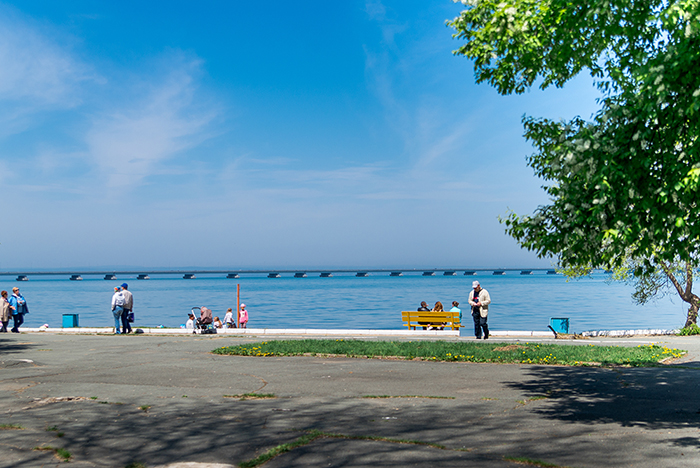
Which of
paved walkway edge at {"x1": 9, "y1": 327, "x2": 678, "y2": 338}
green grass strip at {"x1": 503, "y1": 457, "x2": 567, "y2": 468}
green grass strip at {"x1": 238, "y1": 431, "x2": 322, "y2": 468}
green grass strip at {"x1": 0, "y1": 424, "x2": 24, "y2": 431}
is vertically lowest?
paved walkway edge at {"x1": 9, "y1": 327, "x2": 678, "y2": 338}

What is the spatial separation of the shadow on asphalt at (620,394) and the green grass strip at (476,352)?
2.71 feet

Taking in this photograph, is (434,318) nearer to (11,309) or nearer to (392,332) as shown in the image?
(392,332)

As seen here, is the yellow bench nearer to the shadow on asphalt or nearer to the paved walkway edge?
the paved walkway edge

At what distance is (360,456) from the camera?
553 centimetres

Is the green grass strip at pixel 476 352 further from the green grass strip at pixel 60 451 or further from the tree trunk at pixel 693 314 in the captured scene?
the tree trunk at pixel 693 314

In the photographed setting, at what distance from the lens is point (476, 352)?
1366 cm

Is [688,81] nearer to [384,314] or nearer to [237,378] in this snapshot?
[237,378]

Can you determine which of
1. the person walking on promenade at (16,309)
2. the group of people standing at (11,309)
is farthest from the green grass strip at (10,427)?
the person walking on promenade at (16,309)

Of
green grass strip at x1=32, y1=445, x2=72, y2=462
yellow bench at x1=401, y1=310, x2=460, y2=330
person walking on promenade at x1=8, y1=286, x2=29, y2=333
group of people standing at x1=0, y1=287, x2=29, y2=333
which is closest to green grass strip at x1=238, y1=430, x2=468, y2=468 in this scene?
green grass strip at x1=32, y1=445, x2=72, y2=462

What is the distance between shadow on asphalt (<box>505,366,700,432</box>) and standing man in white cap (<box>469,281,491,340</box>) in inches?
294

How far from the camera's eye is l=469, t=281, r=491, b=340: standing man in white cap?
759 inches

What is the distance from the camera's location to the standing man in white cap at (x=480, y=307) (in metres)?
19.3

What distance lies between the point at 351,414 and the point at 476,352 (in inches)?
272

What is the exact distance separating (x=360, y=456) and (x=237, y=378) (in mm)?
5627
